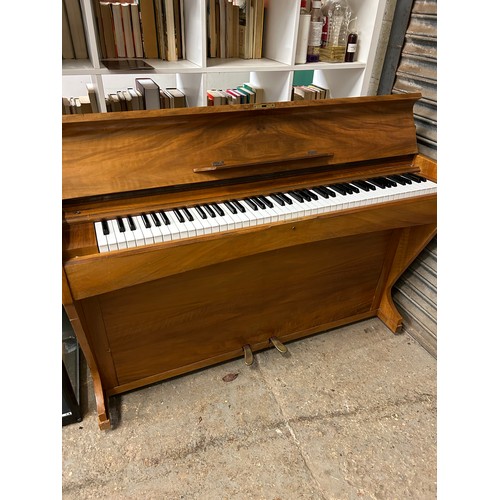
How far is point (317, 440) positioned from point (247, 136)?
1188 mm

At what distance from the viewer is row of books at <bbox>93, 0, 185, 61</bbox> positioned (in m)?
1.48

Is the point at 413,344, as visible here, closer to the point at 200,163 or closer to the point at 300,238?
the point at 300,238

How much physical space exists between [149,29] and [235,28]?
394 millimetres

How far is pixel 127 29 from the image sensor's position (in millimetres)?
1522

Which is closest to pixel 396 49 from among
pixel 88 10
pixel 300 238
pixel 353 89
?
pixel 353 89

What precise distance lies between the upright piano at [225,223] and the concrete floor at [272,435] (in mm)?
109

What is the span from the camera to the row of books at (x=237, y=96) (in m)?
1.81

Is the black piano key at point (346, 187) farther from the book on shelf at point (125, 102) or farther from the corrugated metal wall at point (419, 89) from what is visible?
the book on shelf at point (125, 102)

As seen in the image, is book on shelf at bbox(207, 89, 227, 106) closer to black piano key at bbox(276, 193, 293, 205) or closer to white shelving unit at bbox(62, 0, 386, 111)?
white shelving unit at bbox(62, 0, 386, 111)

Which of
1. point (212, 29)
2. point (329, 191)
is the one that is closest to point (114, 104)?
point (212, 29)

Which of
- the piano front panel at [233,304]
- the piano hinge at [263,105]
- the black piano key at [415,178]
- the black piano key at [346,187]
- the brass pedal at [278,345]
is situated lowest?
the brass pedal at [278,345]

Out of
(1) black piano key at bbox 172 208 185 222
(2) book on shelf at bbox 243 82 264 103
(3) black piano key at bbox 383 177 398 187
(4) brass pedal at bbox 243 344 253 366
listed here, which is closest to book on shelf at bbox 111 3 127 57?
(2) book on shelf at bbox 243 82 264 103

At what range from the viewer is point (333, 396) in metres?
1.68

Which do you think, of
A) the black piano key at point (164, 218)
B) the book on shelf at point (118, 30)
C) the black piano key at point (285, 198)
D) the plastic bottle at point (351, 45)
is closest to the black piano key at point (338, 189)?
the black piano key at point (285, 198)
